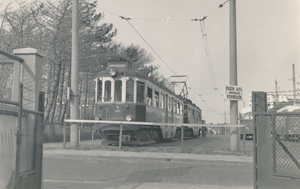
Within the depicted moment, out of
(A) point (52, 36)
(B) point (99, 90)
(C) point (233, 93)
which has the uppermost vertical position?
(A) point (52, 36)

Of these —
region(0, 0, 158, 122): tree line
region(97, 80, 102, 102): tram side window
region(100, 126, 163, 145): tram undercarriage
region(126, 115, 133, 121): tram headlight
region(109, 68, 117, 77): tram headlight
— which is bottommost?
region(100, 126, 163, 145): tram undercarriage

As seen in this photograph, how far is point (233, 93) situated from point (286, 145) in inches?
291

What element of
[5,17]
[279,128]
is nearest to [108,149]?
[279,128]

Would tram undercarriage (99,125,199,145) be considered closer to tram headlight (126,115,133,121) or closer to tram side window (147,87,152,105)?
tram headlight (126,115,133,121)

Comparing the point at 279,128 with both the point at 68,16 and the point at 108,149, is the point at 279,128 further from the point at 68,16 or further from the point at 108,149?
the point at 68,16

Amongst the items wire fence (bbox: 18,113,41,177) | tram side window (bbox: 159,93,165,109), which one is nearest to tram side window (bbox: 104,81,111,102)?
tram side window (bbox: 159,93,165,109)

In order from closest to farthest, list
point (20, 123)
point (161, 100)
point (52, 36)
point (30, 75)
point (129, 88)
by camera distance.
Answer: point (20, 123) < point (30, 75) < point (129, 88) < point (161, 100) < point (52, 36)

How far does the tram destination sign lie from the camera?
42.7 feet

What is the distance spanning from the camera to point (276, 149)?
5969 mm

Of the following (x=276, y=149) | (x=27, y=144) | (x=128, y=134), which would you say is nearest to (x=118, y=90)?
(x=128, y=134)

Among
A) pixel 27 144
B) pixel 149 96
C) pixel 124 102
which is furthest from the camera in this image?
pixel 149 96

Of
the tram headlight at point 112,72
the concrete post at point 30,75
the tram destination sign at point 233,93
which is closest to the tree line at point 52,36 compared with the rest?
the tram headlight at point 112,72

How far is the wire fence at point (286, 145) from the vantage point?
224 inches

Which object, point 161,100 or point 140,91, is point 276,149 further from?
point 161,100
